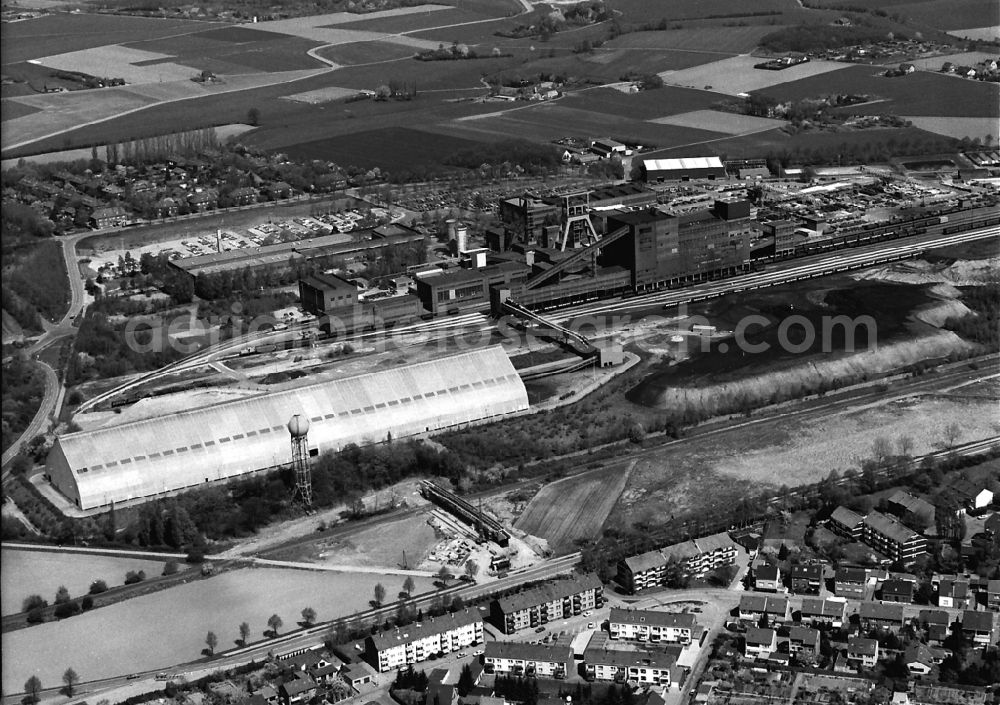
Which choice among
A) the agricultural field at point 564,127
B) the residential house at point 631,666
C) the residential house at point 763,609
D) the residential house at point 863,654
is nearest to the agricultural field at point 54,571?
the residential house at point 631,666

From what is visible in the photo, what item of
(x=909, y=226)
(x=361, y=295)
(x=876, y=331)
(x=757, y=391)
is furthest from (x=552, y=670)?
(x=909, y=226)

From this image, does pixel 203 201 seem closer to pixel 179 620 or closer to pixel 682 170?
pixel 682 170

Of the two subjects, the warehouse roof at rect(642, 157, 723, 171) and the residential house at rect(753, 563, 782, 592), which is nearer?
the residential house at rect(753, 563, 782, 592)

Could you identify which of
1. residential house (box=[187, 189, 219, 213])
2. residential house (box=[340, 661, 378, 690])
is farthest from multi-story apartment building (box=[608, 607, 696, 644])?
residential house (box=[187, 189, 219, 213])

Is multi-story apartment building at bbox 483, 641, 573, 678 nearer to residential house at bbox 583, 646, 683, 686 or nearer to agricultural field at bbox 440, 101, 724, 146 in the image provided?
residential house at bbox 583, 646, 683, 686

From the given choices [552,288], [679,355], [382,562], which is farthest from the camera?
[552,288]

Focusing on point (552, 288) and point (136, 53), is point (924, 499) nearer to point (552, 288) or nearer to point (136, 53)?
point (552, 288)
